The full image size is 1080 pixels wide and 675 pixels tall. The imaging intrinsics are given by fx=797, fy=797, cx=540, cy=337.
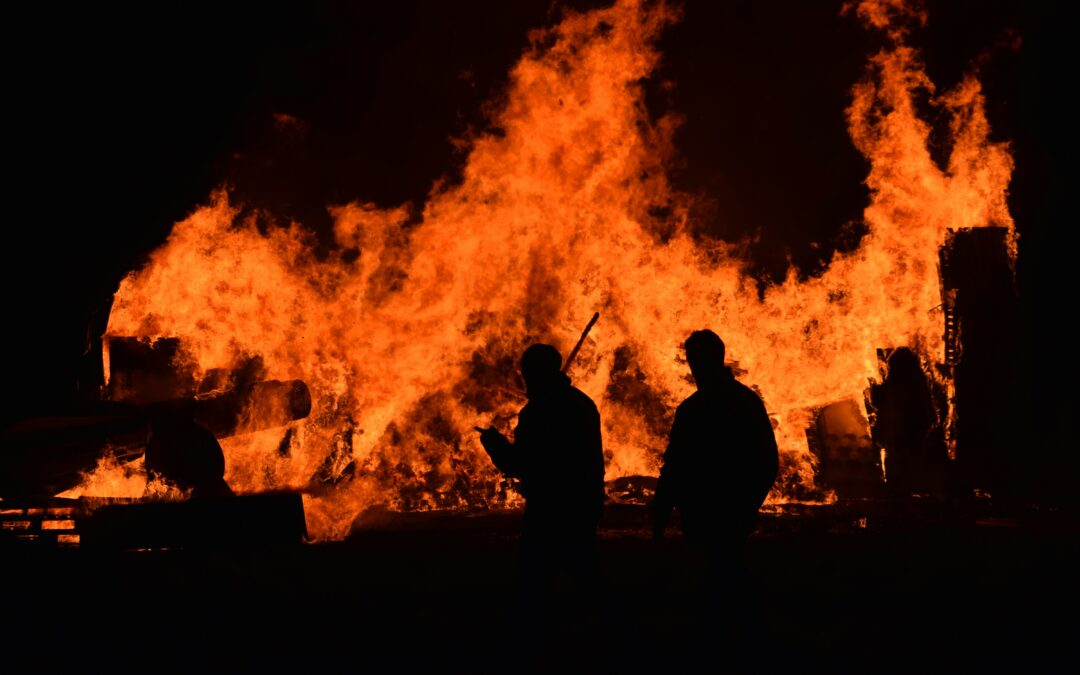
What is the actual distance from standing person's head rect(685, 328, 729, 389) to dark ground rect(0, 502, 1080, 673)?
→ 1.06 meters

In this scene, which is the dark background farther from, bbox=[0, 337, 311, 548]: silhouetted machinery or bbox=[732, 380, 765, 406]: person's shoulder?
bbox=[732, 380, 765, 406]: person's shoulder

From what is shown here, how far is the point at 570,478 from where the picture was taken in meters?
4.08

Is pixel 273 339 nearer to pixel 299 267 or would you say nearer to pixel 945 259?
pixel 299 267

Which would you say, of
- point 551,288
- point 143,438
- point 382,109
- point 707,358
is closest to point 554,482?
point 707,358

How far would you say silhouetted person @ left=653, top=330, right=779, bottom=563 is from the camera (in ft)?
13.0

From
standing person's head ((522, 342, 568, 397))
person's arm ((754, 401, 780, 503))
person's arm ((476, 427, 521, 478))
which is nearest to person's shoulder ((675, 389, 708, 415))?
person's arm ((754, 401, 780, 503))

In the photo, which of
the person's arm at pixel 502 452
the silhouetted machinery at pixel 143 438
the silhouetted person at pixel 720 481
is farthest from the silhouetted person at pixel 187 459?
the silhouetted person at pixel 720 481

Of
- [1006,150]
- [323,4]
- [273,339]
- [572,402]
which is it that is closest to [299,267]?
[273,339]

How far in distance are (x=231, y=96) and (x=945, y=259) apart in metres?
8.31

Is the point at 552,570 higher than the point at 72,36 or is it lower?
lower

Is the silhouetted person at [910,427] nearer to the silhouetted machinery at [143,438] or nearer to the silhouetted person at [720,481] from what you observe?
the silhouetted person at [720,481]

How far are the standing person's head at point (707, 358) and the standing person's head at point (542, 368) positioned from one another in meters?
0.70

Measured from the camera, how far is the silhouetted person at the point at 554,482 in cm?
404

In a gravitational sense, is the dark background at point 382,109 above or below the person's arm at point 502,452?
above
